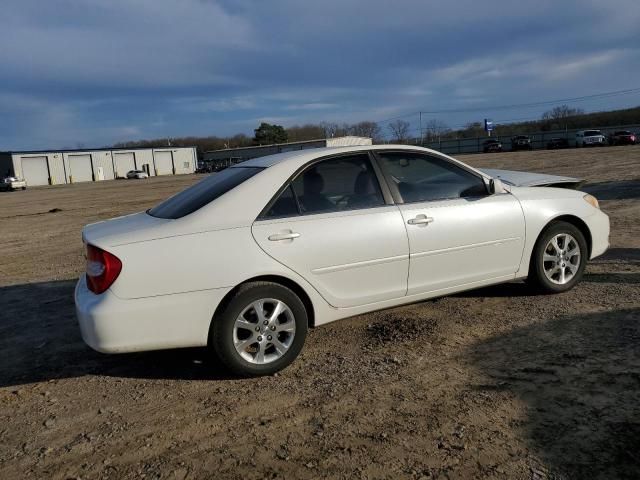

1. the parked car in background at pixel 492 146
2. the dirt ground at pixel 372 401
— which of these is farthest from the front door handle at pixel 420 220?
the parked car in background at pixel 492 146

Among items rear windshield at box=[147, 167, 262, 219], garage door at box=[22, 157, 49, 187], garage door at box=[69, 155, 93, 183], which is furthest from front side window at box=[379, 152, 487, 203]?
garage door at box=[69, 155, 93, 183]

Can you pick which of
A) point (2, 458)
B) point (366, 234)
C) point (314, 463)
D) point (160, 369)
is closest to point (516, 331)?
point (366, 234)

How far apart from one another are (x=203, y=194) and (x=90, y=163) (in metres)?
84.8

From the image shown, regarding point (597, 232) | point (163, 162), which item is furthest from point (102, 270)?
point (163, 162)

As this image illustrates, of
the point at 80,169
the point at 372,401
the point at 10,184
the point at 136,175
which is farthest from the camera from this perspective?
the point at 80,169

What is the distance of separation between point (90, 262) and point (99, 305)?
37cm

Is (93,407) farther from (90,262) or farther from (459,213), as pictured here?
(459,213)

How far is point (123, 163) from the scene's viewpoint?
279ft

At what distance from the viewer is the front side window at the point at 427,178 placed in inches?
181

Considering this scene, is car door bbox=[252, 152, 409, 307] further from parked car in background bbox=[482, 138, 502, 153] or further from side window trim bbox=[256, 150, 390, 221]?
parked car in background bbox=[482, 138, 502, 153]

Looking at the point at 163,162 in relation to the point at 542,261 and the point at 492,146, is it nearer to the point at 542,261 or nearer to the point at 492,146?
the point at 492,146

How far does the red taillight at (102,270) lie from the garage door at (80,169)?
8271 cm

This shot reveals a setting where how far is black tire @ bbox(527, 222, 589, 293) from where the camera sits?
5.16 m

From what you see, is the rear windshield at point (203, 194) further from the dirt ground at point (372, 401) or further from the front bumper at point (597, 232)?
the front bumper at point (597, 232)
